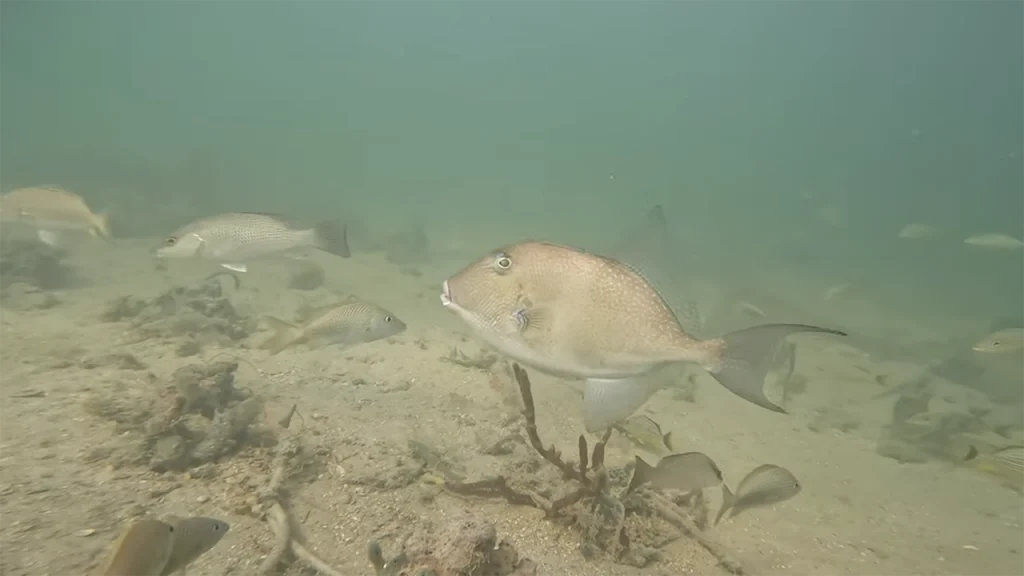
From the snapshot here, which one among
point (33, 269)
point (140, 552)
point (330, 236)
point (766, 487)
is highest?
point (330, 236)

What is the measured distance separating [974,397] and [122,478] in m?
13.8

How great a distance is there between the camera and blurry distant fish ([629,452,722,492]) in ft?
9.43

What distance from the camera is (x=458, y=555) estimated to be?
6.15ft

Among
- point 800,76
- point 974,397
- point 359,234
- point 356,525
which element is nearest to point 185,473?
point 356,525

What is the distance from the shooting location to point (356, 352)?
6613mm

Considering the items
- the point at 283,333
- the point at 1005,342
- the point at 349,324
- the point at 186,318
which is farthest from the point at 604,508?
the point at 1005,342

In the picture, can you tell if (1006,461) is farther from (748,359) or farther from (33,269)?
(33,269)

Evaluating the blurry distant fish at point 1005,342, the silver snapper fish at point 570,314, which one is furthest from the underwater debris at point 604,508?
the blurry distant fish at point 1005,342

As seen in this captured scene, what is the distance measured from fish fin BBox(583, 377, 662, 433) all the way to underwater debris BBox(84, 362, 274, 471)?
8.02 ft

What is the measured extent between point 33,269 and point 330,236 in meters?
7.87

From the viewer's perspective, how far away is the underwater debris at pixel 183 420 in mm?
3307

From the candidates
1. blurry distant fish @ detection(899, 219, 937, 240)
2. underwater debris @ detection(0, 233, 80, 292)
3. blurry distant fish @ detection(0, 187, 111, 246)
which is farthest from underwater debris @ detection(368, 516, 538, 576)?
blurry distant fish @ detection(899, 219, 937, 240)

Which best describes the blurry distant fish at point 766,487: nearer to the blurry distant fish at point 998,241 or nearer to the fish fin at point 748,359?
the fish fin at point 748,359

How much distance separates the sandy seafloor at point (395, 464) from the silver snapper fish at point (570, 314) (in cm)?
127
